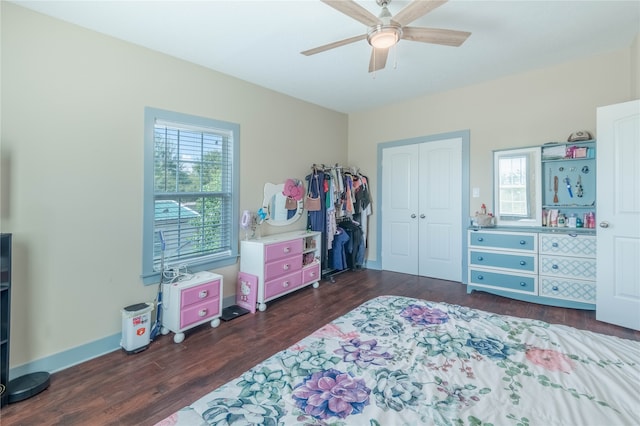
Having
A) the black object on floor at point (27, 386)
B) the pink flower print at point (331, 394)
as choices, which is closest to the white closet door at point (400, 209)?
the pink flower print at point (331, 394)

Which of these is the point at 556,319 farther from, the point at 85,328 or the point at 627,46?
the point at 85,328

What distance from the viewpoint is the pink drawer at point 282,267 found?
3.30 meters

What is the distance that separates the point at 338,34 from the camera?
2.60 meters

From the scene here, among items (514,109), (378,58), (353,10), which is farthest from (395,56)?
(514,109)

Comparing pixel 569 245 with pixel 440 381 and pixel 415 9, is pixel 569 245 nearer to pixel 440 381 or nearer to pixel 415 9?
pixel 415 9

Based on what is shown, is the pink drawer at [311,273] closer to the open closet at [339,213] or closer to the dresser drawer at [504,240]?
the open closet at [339,213]

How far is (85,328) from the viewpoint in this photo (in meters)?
2.33

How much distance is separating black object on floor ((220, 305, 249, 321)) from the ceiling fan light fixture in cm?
275

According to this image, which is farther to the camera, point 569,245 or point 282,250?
point 282,250

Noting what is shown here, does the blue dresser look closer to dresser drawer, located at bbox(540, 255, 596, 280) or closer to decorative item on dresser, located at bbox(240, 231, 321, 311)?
dresser drawer, located at bbox(540, 255, 596, 280)

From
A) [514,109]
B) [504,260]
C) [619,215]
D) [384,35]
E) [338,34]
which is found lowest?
[504,260]

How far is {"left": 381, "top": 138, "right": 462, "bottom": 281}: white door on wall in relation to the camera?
418 cm

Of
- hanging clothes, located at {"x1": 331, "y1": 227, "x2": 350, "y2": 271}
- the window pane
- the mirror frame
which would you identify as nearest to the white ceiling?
the mirror frame

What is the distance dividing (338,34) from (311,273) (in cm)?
272
